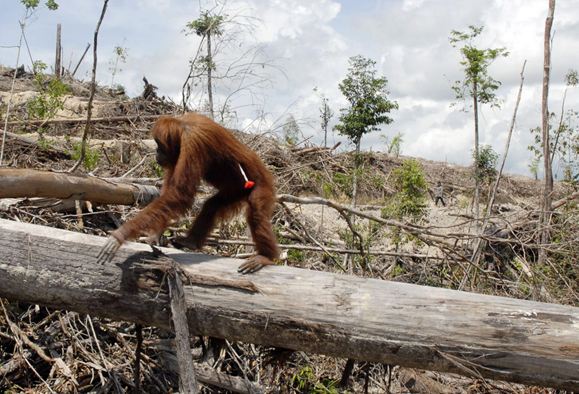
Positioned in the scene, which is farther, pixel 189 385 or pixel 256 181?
pixel 256 181

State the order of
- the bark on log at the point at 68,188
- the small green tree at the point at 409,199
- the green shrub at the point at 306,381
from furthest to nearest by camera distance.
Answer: the small green tree at the point at 409,199 → the green shrub at the point at 306,381 → the bark on log at the point at 68,188

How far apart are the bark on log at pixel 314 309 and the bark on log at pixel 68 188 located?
110 cm

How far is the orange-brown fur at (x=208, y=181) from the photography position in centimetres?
530

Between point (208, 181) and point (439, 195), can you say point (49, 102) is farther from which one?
point (439, 195)

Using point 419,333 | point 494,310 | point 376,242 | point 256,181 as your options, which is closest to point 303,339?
point 419,333

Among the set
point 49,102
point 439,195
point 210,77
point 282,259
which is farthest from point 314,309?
point 439,195

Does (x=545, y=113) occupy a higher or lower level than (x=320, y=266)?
higher

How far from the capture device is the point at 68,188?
663 centimetres

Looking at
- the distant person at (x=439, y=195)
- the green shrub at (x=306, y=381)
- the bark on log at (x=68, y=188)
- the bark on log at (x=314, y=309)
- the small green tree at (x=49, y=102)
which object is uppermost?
the small green tree at (x=49, y=102)

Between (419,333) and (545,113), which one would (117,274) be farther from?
(545,113)

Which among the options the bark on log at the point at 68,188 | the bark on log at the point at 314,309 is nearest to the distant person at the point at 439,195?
the bark on log at the point at 68,188

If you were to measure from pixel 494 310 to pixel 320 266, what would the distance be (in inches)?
170

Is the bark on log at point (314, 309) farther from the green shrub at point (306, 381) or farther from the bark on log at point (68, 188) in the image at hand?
the green shrub at point (306, 381)

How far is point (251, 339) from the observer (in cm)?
481
